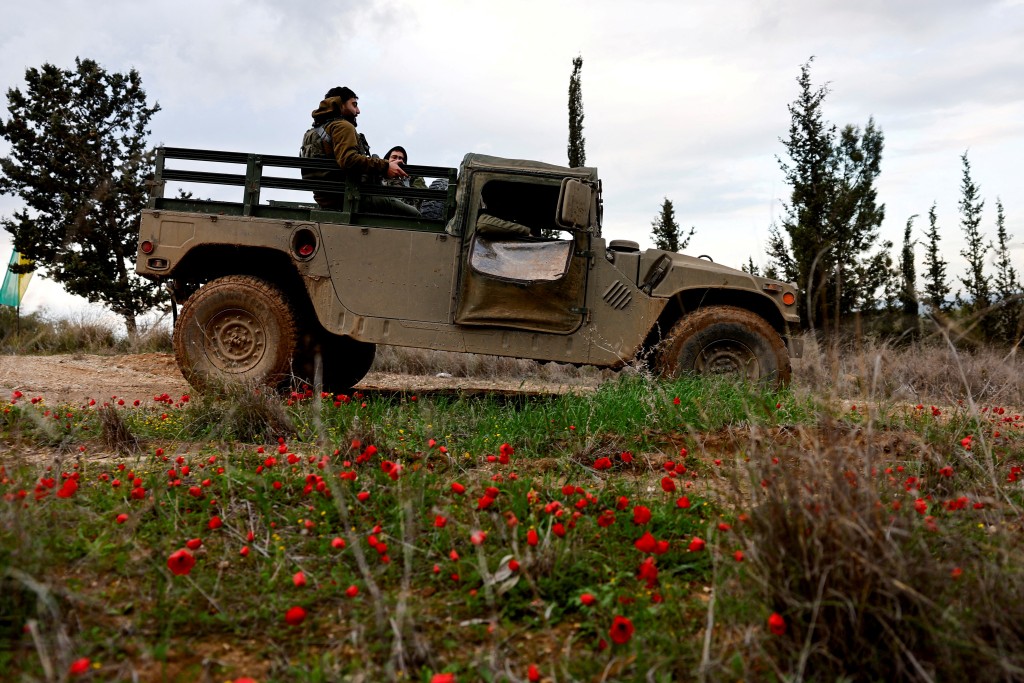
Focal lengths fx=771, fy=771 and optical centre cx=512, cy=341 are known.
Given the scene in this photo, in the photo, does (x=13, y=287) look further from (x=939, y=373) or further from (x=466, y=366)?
(x=939, y=373)

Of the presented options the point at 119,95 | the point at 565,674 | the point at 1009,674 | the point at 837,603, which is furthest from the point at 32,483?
the point at 119,95

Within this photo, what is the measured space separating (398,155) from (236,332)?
2034mm

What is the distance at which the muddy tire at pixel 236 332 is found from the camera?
21.0ft

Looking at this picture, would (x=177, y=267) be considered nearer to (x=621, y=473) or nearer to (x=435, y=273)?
(x=435, y=273)

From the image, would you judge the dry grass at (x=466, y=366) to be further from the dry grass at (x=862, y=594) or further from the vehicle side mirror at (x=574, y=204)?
the dry grass at (x=862, y=594)

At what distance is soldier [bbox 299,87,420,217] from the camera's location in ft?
20.6

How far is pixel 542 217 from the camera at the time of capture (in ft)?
22.4

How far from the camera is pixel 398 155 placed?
6559 mm

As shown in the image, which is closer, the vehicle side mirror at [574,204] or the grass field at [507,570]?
the grass field at [507,570]

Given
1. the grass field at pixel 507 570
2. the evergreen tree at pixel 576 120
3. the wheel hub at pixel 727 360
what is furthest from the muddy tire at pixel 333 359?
the evergreen tree at pixel 576 120

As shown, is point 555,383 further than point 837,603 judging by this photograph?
Yes

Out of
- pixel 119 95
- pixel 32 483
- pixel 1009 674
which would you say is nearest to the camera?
pixel 1009 674

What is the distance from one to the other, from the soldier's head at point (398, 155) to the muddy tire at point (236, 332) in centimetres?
148

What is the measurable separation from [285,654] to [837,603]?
4.71ft
